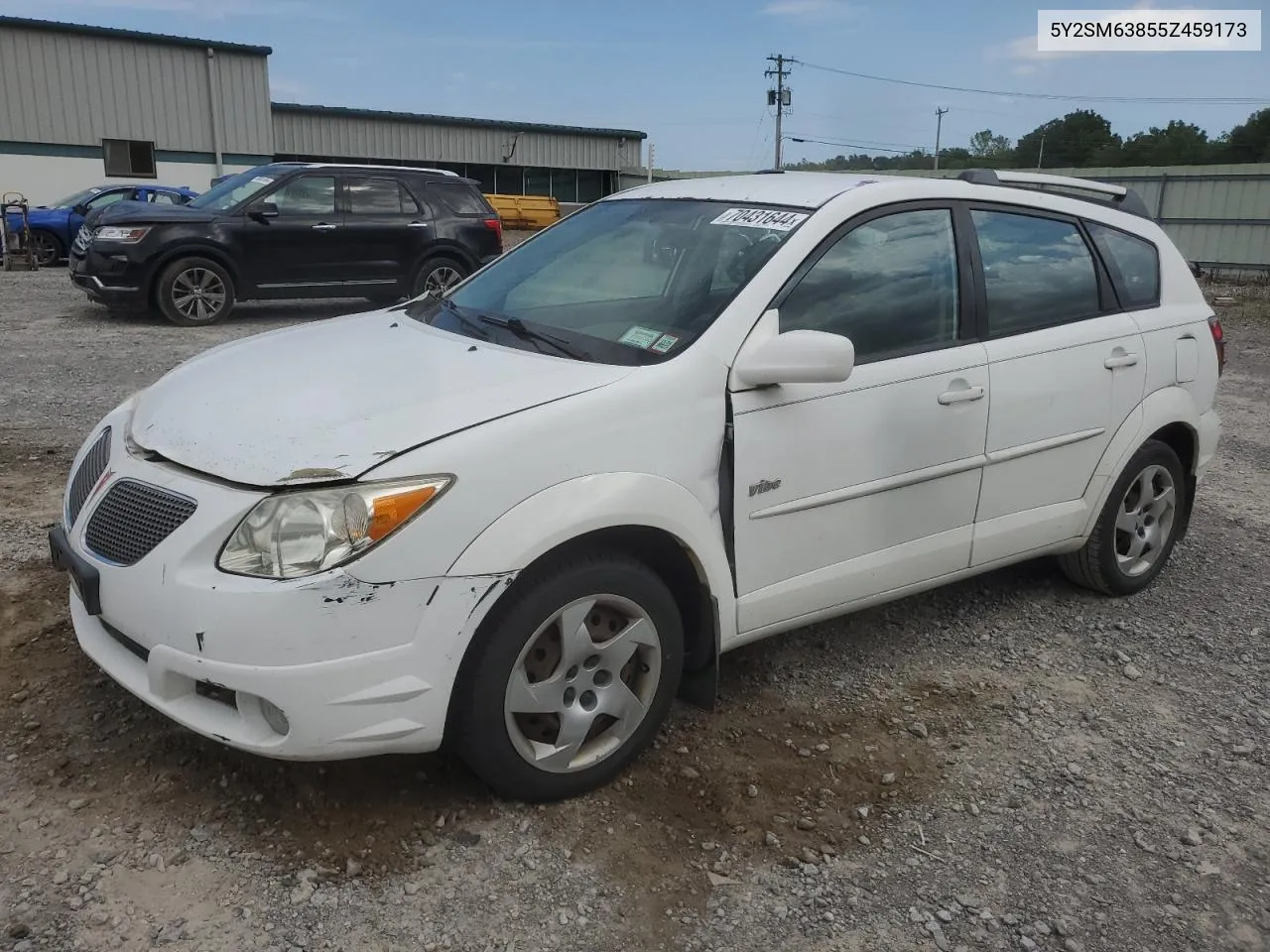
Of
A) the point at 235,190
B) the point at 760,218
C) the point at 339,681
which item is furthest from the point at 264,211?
the point at 339,681

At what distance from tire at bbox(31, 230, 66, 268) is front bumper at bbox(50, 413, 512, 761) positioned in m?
18.6

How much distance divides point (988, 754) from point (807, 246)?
5.56 feet

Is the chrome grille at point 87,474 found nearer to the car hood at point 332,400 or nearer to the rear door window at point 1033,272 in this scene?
the car hood at point 332,400

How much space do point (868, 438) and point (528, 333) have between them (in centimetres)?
113

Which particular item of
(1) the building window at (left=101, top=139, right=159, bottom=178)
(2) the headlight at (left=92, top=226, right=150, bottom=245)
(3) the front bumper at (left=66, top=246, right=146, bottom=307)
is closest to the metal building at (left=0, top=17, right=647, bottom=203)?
(1) the building window at (left=101, top=139, right=159, bottom=178)

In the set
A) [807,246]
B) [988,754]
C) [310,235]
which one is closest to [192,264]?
[310,235]

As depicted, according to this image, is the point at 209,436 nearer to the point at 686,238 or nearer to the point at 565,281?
the point at 565,281

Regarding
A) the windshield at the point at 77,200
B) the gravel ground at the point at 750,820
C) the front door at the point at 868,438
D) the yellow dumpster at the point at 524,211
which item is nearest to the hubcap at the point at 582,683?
the gravel ground at the point at 750,820

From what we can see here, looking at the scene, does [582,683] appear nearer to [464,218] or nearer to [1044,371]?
[1044,371]

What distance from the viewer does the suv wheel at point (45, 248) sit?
18344 millimetres

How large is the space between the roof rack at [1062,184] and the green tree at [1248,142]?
172 ft

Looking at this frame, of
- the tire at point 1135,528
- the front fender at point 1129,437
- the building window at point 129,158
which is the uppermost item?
the building window at point 129,158

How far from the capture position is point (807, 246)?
330 centimetres

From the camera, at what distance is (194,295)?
447 inches
